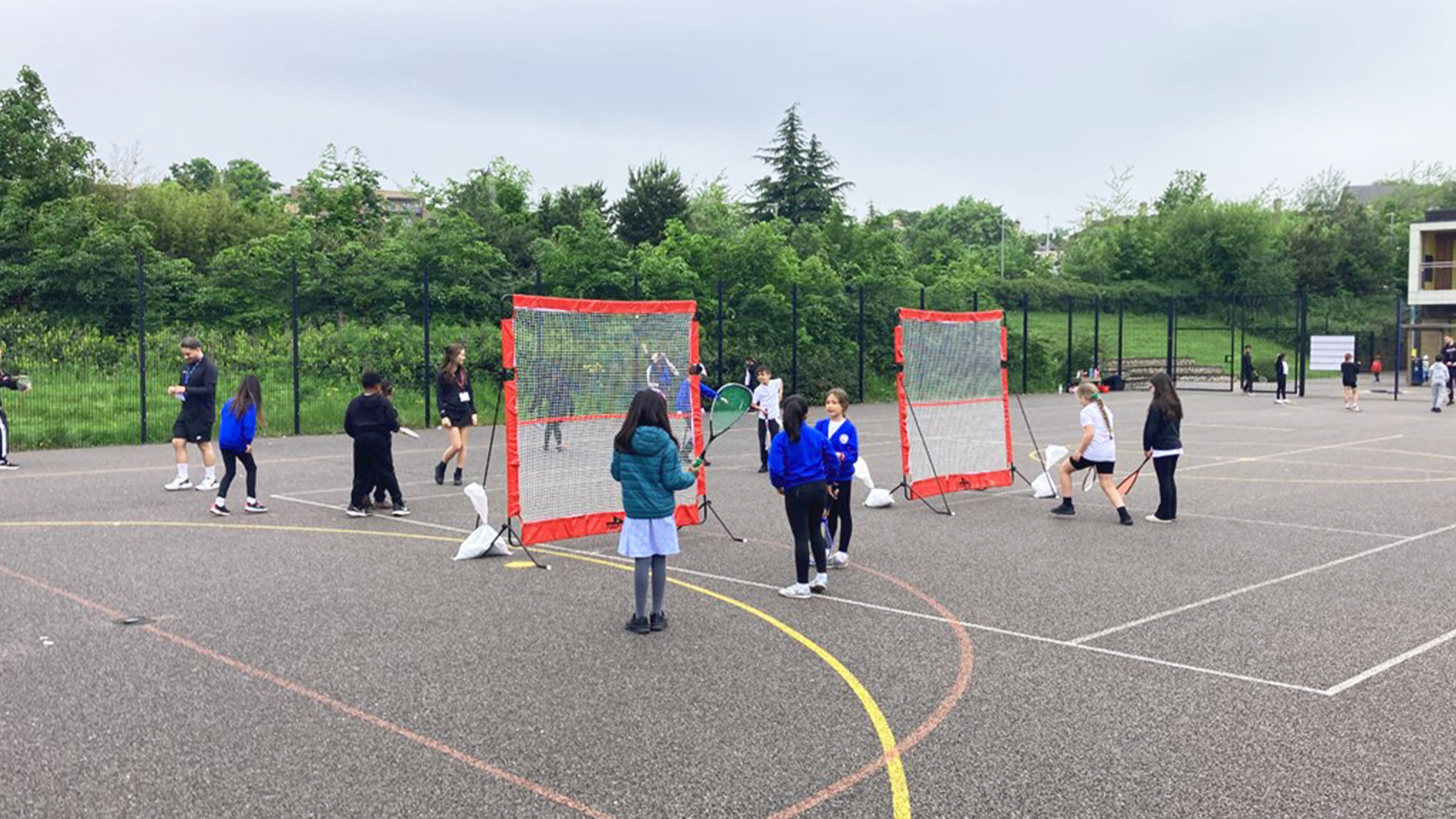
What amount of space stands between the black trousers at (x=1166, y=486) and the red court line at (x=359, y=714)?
31.4ft

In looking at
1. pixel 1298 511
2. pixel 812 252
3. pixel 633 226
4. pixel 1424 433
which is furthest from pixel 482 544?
pixel 633 226

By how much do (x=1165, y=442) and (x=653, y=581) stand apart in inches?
293

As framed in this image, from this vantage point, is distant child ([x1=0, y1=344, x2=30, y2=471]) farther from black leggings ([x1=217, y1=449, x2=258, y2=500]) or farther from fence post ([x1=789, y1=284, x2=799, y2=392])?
fence post ([x1=789, y1=284, x2=799, y2=392])

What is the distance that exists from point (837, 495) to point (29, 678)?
6.26 m

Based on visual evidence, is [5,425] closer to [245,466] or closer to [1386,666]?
[245,466]

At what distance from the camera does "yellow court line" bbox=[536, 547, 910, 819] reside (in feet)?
16.8

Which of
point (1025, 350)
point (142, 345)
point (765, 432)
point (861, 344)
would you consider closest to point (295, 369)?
point (142, 345)

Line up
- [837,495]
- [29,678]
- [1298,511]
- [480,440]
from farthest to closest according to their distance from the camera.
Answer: [480,440] → [1298,511] → [837,495] → [29,678]

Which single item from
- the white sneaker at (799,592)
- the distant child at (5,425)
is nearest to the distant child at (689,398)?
the white sneaker at (799,592)

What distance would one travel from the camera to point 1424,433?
23906 millimetres

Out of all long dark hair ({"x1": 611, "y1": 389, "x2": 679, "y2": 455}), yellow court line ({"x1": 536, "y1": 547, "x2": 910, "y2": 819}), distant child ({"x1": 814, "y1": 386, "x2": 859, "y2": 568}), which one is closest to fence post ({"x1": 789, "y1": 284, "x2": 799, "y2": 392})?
distant child ({"x1": 814, "y1": 386, "x2": 859, "y2": 568})

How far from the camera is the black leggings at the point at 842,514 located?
10.2m

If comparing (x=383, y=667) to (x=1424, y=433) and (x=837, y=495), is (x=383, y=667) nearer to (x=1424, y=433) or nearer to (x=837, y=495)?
(x=837, y=495)

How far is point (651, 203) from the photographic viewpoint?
53.0 meters
